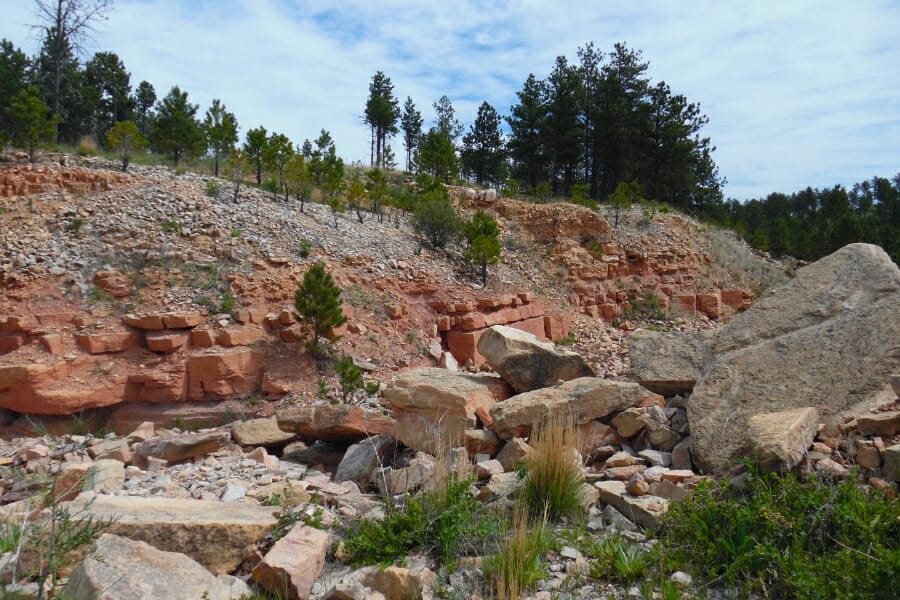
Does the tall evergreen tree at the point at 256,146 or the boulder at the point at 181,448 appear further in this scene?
the tall evergreen tree at the point at 256,146

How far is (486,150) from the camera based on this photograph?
30328mm

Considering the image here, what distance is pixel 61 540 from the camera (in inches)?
123

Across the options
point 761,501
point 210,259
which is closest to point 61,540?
point 761,501

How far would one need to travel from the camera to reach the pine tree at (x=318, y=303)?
1077cm

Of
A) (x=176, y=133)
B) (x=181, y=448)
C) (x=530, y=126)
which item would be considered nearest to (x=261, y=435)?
(x=181, y=448)

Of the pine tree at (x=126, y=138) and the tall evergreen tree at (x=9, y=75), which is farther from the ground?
the tall evergreen tree at (x=9, y=75)

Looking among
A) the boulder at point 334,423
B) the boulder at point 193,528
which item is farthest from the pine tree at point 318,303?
the boulder at point 193,528

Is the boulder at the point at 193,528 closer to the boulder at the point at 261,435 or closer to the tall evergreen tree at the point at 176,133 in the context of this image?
the boulder at the point at 261,435

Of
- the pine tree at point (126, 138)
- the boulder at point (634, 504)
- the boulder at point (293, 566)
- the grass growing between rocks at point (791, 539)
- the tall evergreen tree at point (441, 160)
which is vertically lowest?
the boulder at point (293, 566)

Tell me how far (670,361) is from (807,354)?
144 centimetres

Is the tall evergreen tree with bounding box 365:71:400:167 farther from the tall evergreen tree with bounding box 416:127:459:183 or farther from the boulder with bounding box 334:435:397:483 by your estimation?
the boulder with bounding box 334:435:397:483

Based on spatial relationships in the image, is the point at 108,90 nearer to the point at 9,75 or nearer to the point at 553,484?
the point at 9,75

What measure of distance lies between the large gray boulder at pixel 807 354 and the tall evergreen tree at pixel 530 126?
23317mm

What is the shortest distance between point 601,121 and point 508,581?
28.6 meters
